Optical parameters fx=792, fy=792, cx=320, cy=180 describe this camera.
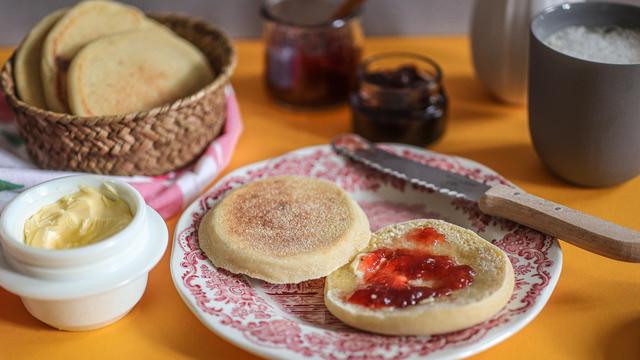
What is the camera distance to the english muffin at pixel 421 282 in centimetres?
95

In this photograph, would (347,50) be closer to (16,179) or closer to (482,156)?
(482,156)

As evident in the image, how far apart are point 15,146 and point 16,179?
6.6 inches

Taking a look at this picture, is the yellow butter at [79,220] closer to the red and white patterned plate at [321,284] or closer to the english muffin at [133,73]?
the red and white patterned plate at [321,284]

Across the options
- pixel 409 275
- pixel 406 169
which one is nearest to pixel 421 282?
pixel 409 275

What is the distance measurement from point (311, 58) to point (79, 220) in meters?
0.63

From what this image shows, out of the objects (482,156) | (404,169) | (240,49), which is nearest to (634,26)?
(482,156)

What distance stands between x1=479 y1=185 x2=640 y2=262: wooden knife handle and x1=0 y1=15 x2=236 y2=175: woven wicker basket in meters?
0.48

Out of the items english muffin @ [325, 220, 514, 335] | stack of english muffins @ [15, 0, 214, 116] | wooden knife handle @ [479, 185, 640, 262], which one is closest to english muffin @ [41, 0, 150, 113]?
stack of english muffins @ [15, 0, 214, 116]

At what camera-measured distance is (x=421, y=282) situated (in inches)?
40.0

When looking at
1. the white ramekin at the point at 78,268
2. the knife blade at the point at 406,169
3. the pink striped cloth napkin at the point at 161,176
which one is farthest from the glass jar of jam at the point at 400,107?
the white ramekin at the point at 78,268

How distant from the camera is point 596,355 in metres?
0.99

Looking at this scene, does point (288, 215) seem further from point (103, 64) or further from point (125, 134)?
point (103, 64)

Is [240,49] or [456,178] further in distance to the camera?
[240,49]

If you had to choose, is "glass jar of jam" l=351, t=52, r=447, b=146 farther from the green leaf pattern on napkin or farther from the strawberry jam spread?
the green leaf pattern on napkin
